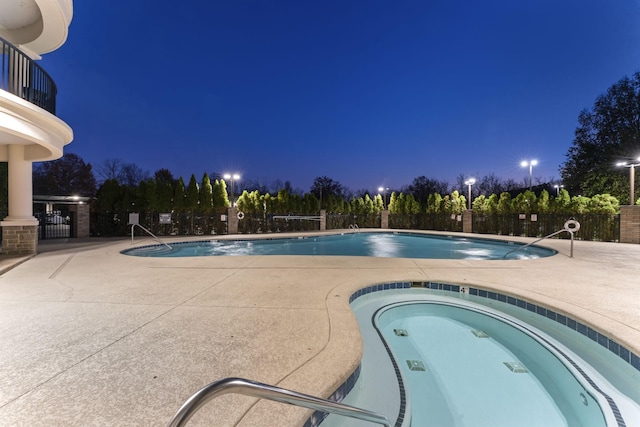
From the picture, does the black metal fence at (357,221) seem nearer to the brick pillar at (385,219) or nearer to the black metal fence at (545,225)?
the brick pillar at (385,219)

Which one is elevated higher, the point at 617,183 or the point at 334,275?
the point at 617,183

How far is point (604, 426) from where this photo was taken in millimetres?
2395

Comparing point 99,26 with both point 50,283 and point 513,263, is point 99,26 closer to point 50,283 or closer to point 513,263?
point 50,283

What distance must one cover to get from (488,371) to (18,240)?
38.0ft

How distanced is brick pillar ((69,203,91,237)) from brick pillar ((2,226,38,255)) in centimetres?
656

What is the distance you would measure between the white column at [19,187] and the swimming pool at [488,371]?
31.7ft

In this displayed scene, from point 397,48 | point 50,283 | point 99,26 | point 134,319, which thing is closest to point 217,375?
point 134,319

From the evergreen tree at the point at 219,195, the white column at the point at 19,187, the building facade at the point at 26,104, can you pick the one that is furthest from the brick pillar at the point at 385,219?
the white column at the point at 19,187

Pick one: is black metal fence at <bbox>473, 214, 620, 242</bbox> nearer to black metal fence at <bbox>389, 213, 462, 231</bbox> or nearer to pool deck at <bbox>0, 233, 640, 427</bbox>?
black metal fence at <bbox>389, 213, 462, 231</bbox>

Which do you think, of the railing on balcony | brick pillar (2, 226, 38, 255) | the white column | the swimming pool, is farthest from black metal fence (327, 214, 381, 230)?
the swimming pool

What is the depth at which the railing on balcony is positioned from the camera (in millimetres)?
6117

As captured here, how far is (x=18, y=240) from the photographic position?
8.52 metres

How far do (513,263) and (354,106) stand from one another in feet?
128

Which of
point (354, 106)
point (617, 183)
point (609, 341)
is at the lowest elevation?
point (609, 341)
